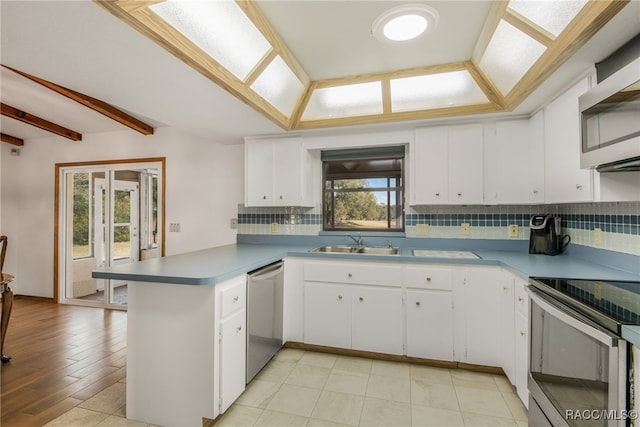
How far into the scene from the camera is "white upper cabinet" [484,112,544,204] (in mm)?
2416

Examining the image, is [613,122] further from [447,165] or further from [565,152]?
[447,165]

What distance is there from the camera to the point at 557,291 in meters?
1.36

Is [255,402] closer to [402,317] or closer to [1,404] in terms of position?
[402,317]

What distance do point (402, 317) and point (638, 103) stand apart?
74.1 inches

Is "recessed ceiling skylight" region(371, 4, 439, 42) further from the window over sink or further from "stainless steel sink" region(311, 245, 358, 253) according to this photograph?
"stainless steel sink" region(311, 245, 358, 253)

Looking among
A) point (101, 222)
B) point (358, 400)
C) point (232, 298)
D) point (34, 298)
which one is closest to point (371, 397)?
point (358, 400)

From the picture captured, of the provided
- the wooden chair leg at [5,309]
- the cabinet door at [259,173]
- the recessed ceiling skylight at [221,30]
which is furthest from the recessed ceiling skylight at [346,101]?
the wooden chair leg at [5,309]

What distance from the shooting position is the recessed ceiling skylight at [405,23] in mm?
1696

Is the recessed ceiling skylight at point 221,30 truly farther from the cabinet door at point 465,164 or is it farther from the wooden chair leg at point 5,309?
the wooden chair leg at point 5,309

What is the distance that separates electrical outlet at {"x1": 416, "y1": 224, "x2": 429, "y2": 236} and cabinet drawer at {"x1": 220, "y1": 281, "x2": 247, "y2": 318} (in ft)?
5.84

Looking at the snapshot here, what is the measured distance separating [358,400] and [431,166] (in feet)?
6.43

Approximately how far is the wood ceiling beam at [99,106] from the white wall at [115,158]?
217 millimetres

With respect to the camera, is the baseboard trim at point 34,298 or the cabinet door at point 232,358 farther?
the baseboard trim at point 34,298

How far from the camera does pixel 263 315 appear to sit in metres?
2.26
